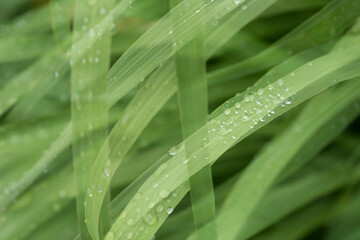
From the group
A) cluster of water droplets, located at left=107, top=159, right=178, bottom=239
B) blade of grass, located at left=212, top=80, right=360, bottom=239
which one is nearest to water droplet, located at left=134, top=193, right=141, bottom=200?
cluster of water droplets, located at left=107, top=159, right=178, bottom=239

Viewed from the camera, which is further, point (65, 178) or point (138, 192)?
point (65, 178)

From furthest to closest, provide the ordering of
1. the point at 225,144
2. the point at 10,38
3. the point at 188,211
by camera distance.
A: the point at 10,38, the point at 188,211, the point at 225,144

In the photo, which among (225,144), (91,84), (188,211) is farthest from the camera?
(188,211)

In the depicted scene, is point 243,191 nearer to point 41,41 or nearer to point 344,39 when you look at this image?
point 344,39

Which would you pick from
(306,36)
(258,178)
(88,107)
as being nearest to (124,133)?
(88,107)

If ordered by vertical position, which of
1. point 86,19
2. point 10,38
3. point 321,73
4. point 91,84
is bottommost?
point 321,73

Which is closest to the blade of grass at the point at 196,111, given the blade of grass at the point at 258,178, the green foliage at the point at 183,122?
the green foliage at the point at 183,122

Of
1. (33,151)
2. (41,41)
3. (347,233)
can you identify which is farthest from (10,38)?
(347,233)

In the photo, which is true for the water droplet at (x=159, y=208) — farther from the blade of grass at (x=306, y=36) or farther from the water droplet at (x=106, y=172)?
the blade of grass at (x=306, y=36)

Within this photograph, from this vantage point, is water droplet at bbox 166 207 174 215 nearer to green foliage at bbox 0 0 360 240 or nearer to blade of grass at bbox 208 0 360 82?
green foliage at bbox 0 0 360 240
